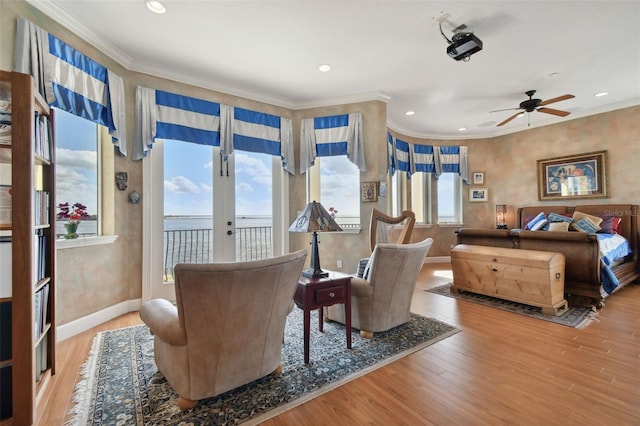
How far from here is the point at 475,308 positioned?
130 inches

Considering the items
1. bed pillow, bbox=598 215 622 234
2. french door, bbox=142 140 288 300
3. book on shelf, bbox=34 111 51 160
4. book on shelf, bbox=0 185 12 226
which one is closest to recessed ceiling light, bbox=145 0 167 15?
book on shelf, bbox=34 111 51 160

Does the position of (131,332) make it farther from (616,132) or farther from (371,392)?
(616,132)

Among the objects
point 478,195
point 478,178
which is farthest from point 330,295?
point 478,178

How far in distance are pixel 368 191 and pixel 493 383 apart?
2857 mm

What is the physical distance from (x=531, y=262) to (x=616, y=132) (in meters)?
3.56

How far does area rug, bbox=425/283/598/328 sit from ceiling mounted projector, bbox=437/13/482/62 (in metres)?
2.81

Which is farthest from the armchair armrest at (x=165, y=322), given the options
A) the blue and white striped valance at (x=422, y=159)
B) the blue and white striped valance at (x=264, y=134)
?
the blue and white striped valance at (x=422, y=159)

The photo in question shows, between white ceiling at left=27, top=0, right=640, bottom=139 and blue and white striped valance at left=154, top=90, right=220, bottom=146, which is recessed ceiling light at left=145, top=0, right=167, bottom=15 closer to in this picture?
white ceiling at left=27, top=0, right=640, bottom=139

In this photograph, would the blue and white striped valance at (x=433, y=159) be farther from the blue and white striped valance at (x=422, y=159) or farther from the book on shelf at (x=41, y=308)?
the book on shelf at (x=41, y=308)

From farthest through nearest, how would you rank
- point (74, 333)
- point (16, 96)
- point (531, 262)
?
point (531, 262), point (74, 333), point (16, 96)

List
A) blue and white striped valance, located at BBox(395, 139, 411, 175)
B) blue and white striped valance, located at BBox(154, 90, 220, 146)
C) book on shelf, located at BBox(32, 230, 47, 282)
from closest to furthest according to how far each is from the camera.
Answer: book on shelf, located at BBox(32, 230, 47, 282) < blue and white striped valance, located at BBox(154, 90, 220, 146) < blue and white striped valance, located at BBox(395, 139, 411, 175)

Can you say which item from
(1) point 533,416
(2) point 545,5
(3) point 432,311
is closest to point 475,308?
(3) point 432,311

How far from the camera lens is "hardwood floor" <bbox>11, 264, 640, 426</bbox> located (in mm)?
1543

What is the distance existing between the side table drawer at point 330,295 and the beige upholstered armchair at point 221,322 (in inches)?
15.9
